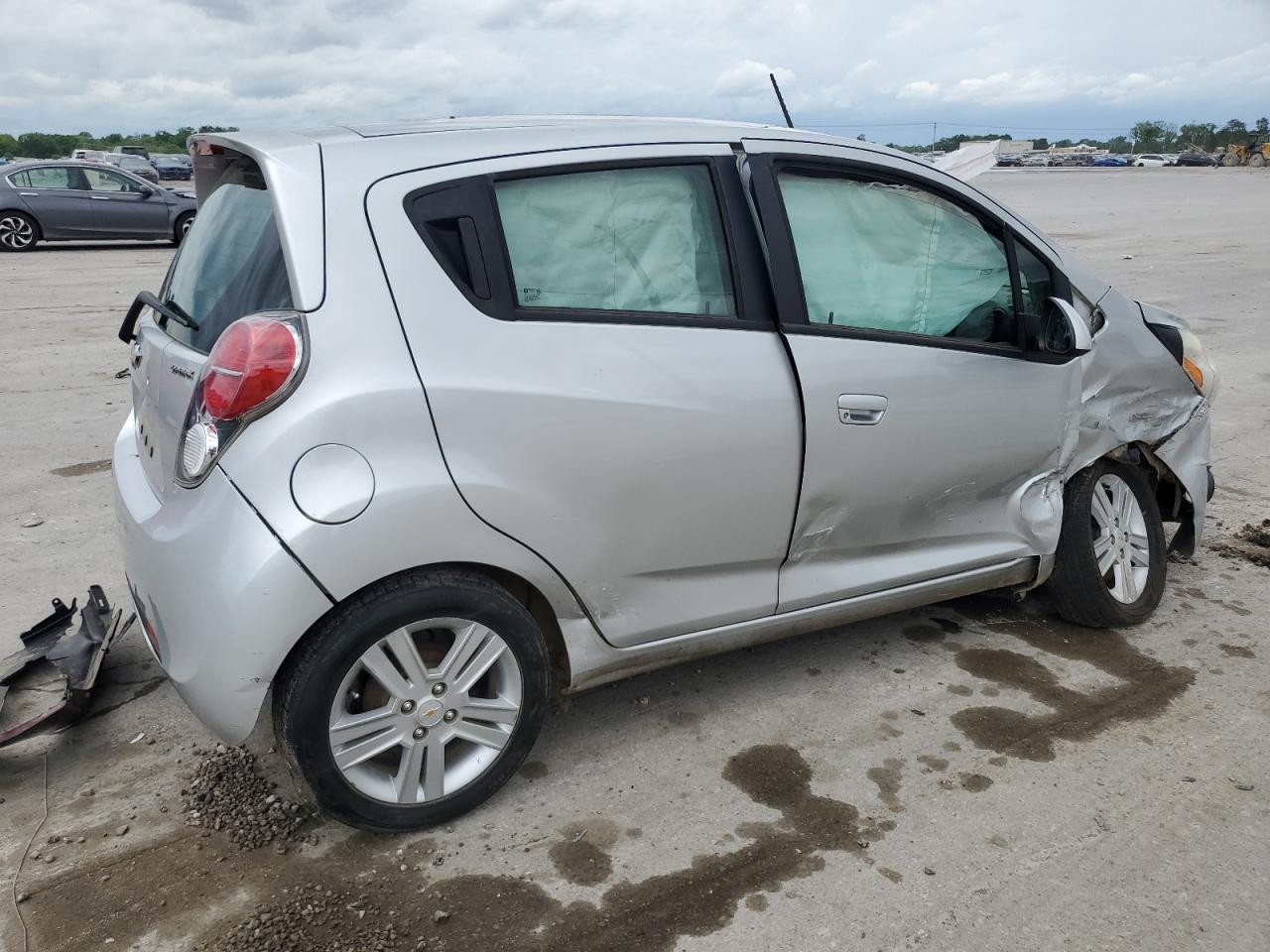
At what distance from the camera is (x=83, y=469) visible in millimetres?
5809

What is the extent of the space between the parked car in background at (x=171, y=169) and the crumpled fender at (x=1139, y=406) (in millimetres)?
45657

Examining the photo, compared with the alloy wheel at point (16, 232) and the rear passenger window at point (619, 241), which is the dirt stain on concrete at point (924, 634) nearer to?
the rear passenger window at point (619, 241)

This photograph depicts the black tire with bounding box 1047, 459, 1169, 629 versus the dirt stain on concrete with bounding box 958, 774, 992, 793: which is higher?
the black tire with bounding box 1047, 459, 1169, 629

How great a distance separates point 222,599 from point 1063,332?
8.88 ft

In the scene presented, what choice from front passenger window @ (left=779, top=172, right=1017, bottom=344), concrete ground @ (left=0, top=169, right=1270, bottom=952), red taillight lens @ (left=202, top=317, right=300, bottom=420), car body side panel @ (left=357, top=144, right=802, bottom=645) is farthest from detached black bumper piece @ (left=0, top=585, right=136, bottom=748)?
front passenger window @ (left=779, top=172, right=1017, bottom=344)

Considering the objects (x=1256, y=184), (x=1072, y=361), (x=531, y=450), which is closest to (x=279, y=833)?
(x=531, y=450)

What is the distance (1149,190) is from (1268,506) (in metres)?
36.5

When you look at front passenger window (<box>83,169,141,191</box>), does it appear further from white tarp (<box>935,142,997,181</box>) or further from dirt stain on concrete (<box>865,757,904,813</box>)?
dirt stain on concrete (<box>865,757,904,813</box>)

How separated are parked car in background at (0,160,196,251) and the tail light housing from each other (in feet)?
56.0

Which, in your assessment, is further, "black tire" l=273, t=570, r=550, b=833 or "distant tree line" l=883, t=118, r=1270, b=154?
"distant tree line" l=883, t=118, r=1270, b=154

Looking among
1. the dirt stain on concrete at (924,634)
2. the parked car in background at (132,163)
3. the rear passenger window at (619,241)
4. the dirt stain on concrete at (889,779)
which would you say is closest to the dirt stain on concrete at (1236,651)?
the dirt stain on concrete at (924,634)

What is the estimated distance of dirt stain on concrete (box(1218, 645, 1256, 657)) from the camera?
390 centimetres

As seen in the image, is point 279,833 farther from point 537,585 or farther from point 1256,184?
point 1256,184

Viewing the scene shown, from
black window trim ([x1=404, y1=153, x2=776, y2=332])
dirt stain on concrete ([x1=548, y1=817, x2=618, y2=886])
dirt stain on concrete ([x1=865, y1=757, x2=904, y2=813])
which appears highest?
black window trim ([x1=404, y1=153, x2=776, y2=332])
